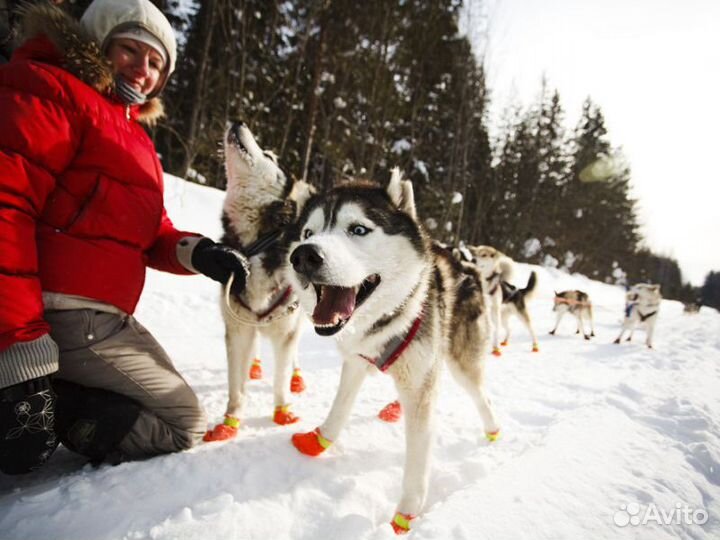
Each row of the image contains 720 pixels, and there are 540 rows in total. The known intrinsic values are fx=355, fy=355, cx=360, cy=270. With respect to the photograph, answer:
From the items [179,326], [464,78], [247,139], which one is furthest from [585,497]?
[464,78]

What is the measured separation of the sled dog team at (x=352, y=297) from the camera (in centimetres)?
148

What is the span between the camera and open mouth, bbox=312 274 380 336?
1.42m

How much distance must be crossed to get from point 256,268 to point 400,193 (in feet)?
3.09

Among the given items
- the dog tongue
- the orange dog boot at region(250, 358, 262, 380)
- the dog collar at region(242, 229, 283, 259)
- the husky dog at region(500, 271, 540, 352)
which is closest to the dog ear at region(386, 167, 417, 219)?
the dog tongue

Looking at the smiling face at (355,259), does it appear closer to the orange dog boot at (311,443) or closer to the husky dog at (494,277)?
the orange dog boot at (311,443)

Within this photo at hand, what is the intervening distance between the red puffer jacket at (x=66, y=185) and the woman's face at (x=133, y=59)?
0.14 metres

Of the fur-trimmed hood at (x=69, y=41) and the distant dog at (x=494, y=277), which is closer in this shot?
the fur-trimmed hood at (x=69, y=41)

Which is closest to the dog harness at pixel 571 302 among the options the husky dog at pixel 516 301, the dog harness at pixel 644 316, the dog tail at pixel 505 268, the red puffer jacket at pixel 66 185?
the dog harness at pixel 644 316

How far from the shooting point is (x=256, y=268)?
81.0 inches

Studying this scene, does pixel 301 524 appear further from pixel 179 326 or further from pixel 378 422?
pixel 179 326

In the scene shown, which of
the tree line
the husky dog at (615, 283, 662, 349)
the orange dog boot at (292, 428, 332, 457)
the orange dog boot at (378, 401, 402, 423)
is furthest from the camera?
the tree line

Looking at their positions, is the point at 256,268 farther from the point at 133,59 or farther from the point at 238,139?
the point at 133,59

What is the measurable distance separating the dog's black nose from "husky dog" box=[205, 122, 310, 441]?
2.13 ft

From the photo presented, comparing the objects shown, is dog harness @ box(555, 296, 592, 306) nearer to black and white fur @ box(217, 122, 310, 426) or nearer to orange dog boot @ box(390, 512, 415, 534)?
black and white fur @ box(217, 122, 310, 426)
